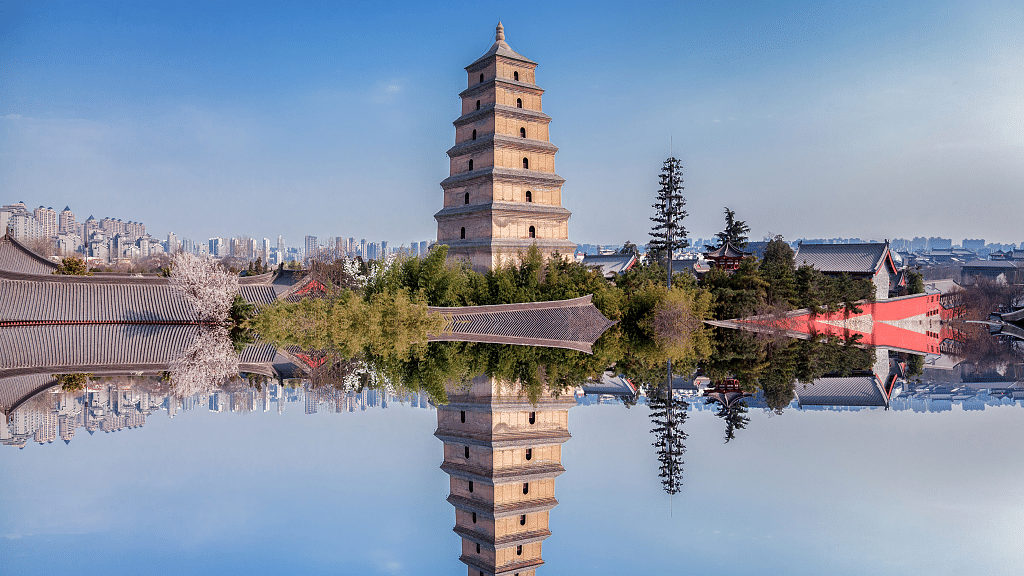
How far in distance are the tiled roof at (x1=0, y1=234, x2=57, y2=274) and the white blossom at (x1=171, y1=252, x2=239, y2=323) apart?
4351 millimetres

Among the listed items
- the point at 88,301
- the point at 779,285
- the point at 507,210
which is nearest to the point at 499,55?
the point at 507,210

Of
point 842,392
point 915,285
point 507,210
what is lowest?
point 842,392

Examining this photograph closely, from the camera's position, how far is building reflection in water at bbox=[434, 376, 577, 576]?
790cm

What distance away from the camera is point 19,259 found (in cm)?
2342

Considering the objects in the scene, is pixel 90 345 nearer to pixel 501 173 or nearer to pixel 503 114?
pixel 501 173

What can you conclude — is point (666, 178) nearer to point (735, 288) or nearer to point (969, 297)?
point (735, 288)

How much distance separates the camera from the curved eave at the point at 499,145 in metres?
19.5

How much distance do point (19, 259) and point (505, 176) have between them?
1641 centimetres

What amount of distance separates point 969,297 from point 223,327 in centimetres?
3439

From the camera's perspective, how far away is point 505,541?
7.91m

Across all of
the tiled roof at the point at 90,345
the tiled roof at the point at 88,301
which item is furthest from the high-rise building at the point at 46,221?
the tiled roof at the point at 90,345

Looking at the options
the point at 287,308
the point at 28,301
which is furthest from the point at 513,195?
the point at 28,301

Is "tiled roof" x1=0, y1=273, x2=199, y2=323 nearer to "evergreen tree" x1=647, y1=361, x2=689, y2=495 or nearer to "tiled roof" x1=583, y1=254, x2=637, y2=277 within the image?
"evergreen tree" x1=647, y1=361, x2=689, y2=495

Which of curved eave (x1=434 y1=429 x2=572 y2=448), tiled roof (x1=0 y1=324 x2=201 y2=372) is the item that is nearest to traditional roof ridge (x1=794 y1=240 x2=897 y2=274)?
curved eave (x1=434 y1=429 x2=572 y2=448)
